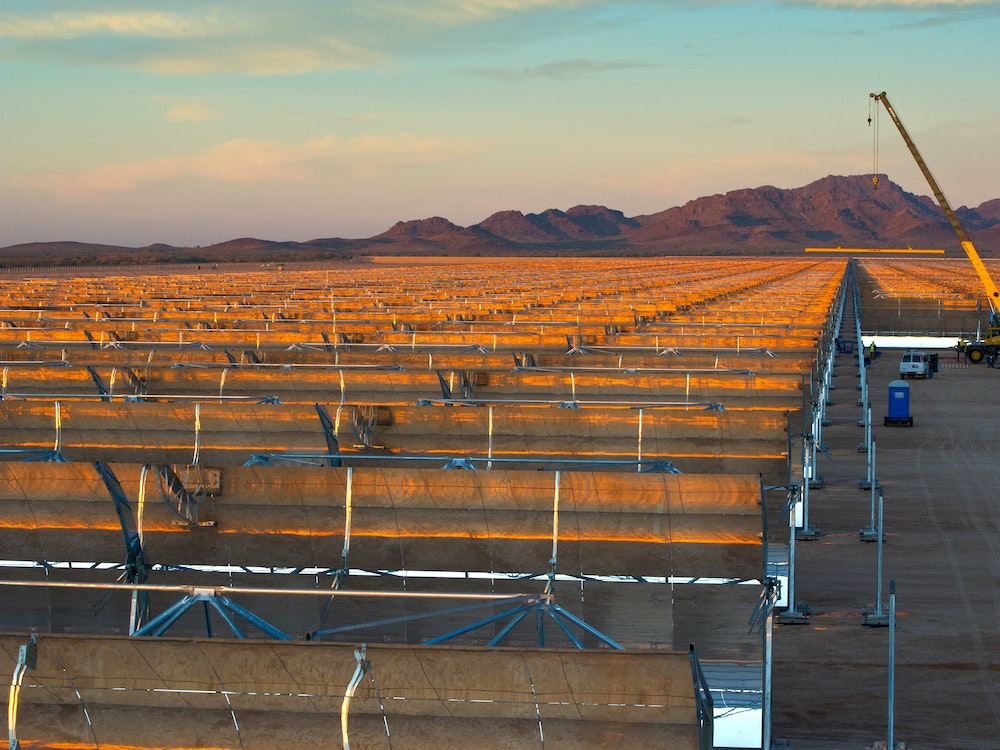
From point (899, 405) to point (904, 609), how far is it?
1771cm

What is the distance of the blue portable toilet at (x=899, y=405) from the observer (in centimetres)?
3369

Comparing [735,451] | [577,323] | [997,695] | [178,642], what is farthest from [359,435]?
[577,323]

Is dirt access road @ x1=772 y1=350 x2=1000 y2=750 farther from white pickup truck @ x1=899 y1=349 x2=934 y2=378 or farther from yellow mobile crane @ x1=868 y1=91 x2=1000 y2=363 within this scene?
yellow mobile crane @ x1=868 y1=91 x2=1000 y2=363

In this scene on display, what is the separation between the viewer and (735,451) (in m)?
19.0

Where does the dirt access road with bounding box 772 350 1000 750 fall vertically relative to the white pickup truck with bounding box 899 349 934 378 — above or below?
below

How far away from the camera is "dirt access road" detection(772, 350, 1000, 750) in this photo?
13.1 meters

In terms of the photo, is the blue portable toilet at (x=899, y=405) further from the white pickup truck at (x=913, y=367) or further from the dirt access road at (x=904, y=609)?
the white pickup truck at (x=913, y=367)

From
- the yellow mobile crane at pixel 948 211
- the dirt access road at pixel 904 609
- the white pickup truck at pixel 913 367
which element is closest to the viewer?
the dirt access road at pixel 904 609

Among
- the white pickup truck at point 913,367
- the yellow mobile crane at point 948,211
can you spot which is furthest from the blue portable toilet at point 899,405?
the yellow mobile crane at point 948,211

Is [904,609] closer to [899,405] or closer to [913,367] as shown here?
[899,405]

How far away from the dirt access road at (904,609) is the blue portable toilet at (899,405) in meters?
3.05

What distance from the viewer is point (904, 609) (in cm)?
1673

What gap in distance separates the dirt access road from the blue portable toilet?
120 inches

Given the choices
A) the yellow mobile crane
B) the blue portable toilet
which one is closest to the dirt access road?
the blue portable toilet
